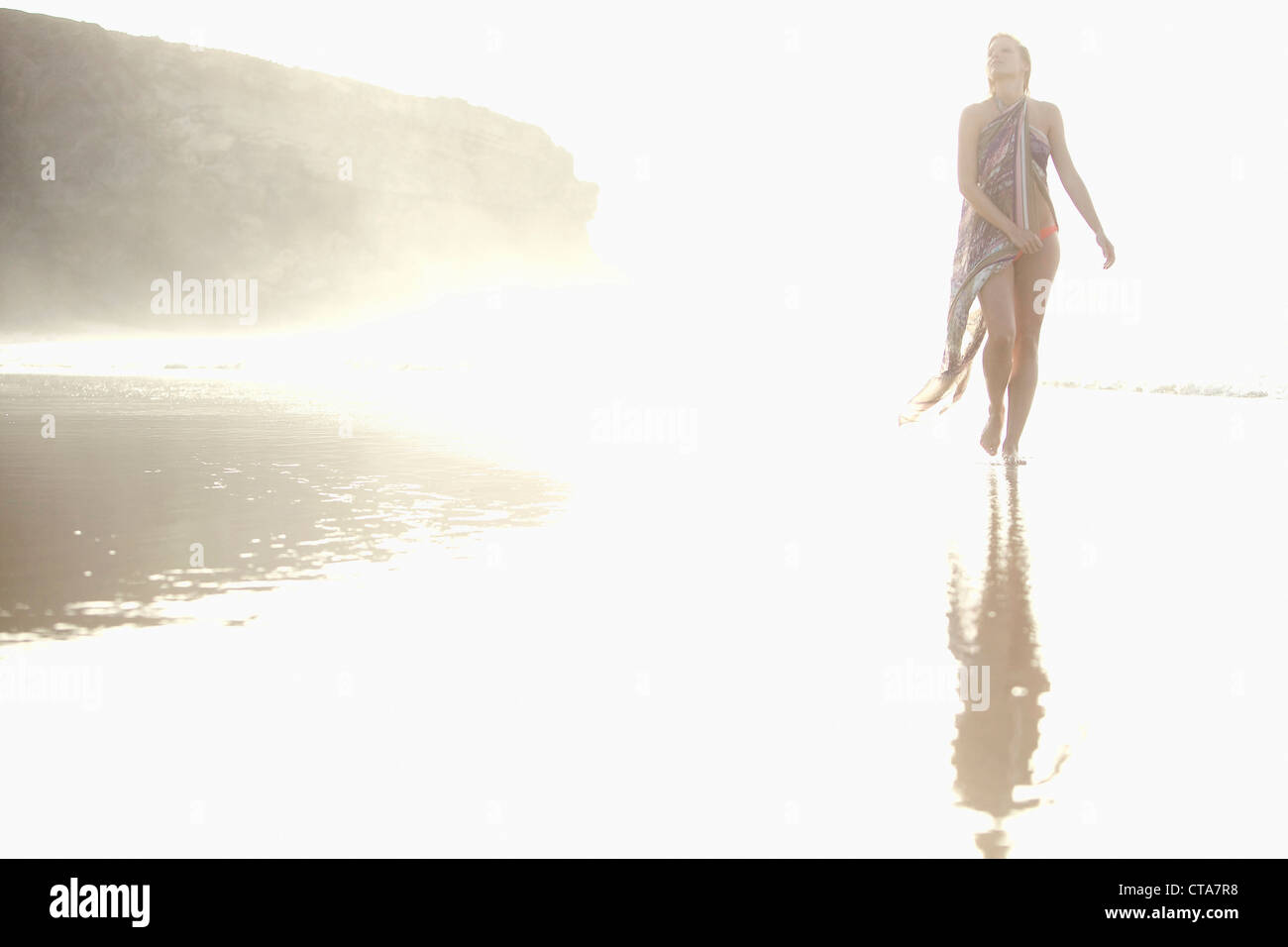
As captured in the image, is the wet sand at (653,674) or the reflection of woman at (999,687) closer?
the wet sand at (653,674)

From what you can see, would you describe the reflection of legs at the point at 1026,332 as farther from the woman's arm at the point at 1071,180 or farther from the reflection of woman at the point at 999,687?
the reflection of woman at the point at 999,687

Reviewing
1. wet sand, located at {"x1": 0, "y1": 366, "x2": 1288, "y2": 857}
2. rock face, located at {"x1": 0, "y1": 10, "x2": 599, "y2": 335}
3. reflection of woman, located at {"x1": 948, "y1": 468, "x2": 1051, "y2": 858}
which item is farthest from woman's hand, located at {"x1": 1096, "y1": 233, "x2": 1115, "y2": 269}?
rock face, located at {"x1": 0, "y1": 10, "x2": 599, "y2": 335}

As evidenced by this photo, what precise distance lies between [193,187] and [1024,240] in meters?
55.1

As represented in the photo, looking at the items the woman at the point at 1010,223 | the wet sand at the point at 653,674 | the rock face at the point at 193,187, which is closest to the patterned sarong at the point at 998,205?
the woman at the point at 1010,223

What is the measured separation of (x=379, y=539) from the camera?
14.7ft

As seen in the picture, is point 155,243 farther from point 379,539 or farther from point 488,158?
point 379,539

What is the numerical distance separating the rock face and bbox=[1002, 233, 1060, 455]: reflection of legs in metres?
46.4

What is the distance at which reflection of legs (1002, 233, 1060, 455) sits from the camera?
7301 mm

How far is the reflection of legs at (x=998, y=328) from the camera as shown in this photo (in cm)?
721

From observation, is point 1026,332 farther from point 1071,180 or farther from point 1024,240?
point 1071,180

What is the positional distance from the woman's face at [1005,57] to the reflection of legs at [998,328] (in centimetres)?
114
